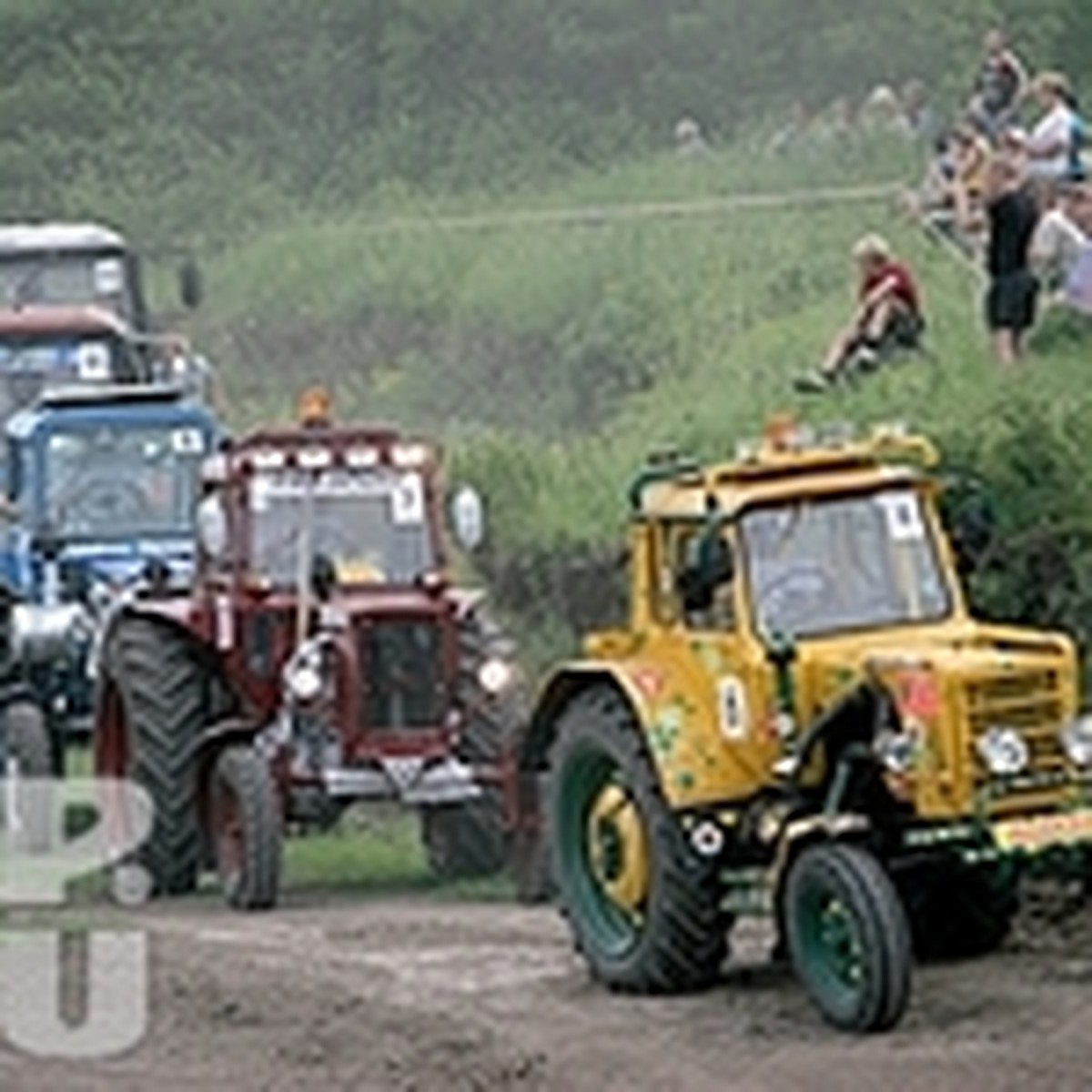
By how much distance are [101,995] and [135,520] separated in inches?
321

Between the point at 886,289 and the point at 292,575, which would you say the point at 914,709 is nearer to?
the point at 292,575

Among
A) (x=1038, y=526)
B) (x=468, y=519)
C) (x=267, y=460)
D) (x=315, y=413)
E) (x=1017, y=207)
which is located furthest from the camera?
(x=1017, y=207)

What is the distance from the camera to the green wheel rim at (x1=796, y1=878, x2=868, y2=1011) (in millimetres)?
12781

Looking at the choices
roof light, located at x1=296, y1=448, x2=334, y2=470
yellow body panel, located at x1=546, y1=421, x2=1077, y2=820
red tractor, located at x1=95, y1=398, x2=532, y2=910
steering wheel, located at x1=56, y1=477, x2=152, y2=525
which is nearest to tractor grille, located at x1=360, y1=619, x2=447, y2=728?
red tractor, located at x1=95, y1=398, x2=532, y2=910

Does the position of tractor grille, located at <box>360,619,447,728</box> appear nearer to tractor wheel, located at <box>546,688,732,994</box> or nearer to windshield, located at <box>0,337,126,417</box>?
tractor wheel, located at <box>546,688,732,994</box>

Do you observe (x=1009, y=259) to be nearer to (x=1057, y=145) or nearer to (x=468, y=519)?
(x=1057, y=145)

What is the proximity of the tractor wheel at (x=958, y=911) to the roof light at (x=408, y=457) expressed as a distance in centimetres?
511

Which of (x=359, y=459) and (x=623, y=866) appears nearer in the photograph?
(x=623, y=866)

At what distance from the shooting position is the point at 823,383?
22.7m

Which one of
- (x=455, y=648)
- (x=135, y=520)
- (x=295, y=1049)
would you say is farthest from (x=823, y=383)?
(x=295, y=1049)

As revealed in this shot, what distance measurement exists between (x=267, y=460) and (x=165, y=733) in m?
1.42

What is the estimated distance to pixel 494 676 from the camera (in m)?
17.7

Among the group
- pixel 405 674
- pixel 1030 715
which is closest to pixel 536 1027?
pixel 1030 715

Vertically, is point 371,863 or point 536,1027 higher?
point 371,863
